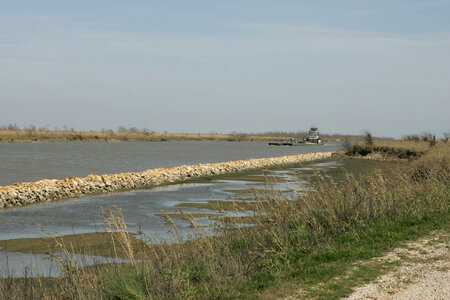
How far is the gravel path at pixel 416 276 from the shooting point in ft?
23.3

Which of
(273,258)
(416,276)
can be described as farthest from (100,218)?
(416,276)

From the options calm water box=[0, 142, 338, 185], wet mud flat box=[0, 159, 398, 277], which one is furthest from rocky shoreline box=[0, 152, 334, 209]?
calm water box=[0, 142, 338, 185]

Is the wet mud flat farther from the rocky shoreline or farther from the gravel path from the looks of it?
the gravel path

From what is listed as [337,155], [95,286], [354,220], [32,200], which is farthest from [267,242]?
[337,155]

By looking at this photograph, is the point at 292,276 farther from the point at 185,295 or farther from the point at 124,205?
the point at 124,205

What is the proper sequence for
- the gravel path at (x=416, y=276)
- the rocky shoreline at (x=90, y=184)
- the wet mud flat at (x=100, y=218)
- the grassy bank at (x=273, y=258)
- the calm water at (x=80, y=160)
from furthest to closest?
1. the calm water at (x=80, y=160)
2. the rocky shoreline at (x=90, y=184)
3. the wet mud flat at (x=100, y=218)
4. the grassy bank at (x=273, y=258)
5. the gravel path at (x=416, y=276)

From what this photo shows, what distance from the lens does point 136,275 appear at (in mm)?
8008

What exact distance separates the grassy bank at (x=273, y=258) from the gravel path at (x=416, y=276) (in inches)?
11.4

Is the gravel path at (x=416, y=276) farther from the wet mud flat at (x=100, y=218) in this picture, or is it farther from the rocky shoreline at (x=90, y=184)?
the rocky shoreline at (x=90, y=184)

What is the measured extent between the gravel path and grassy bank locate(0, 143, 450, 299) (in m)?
0.29

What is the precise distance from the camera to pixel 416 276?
802 cm

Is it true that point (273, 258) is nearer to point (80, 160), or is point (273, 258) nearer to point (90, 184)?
point (90, 184)

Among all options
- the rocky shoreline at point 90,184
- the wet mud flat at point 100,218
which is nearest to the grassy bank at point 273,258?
the wet mud flat at point 100,218

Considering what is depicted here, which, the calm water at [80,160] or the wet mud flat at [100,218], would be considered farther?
the calm water at [80,160]
